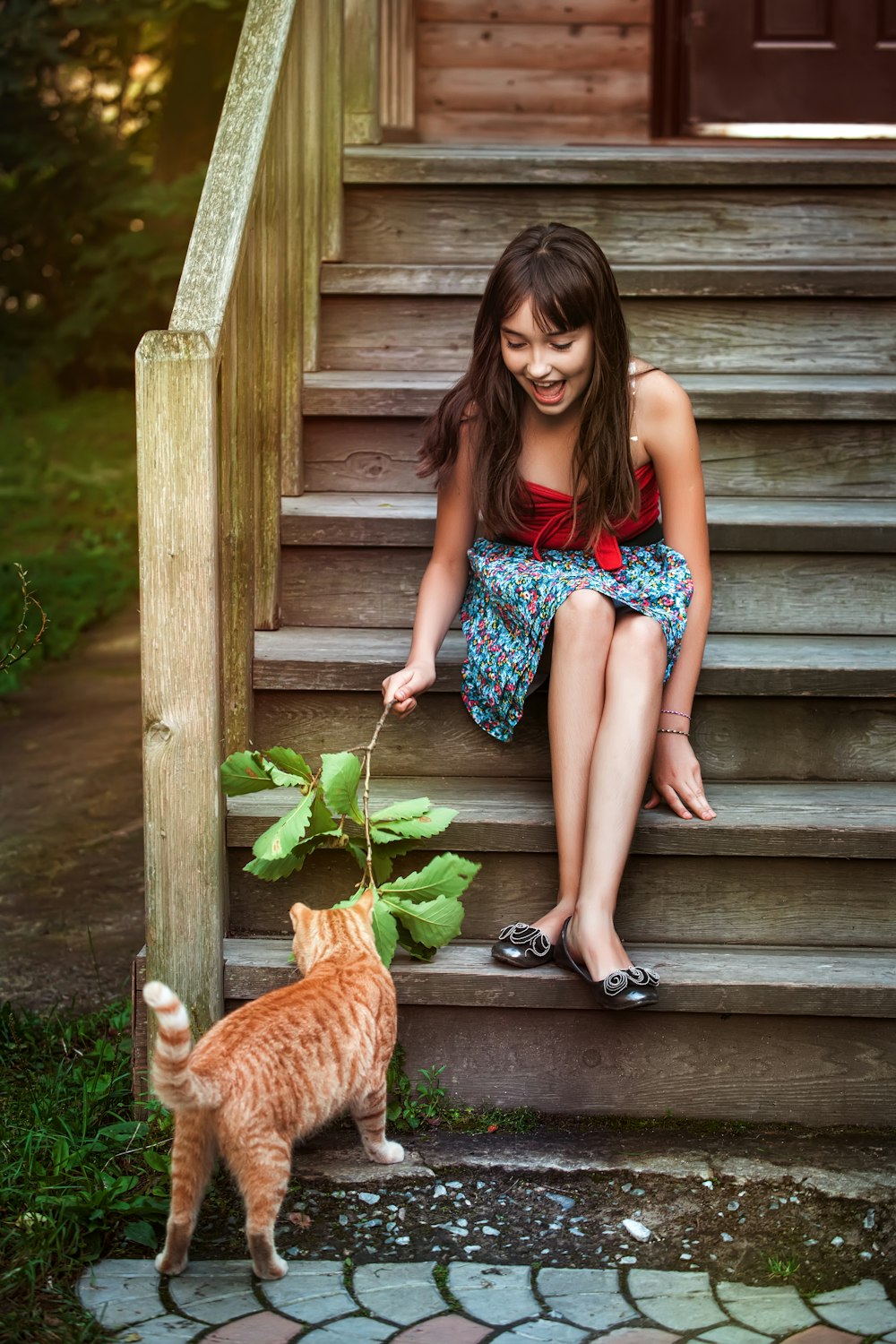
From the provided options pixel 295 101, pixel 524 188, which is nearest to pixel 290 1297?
pixel 295 101

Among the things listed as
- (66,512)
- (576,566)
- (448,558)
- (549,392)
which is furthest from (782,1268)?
(66,512)

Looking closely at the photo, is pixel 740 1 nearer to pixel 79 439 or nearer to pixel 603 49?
pixel 603 49

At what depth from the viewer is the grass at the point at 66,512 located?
23.1ft

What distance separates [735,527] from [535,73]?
419cm

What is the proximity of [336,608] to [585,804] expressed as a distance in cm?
97

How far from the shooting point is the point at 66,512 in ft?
29.5

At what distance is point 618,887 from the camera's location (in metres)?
2.69

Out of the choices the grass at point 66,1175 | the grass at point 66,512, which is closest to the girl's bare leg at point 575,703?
the grass at point 66,1175

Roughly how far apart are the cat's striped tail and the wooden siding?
214 inches

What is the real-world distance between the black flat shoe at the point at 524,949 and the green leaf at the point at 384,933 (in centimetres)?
21

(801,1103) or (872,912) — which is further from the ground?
(872,912)

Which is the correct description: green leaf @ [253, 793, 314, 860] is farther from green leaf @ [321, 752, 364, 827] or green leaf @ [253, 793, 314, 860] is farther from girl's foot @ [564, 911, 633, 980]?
girl's foot @ [564, 911, 633, 980]

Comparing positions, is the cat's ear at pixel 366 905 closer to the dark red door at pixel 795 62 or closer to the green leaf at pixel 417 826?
the green leaf at pixel 417 826

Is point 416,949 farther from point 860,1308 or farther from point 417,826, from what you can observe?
point 860,1308
